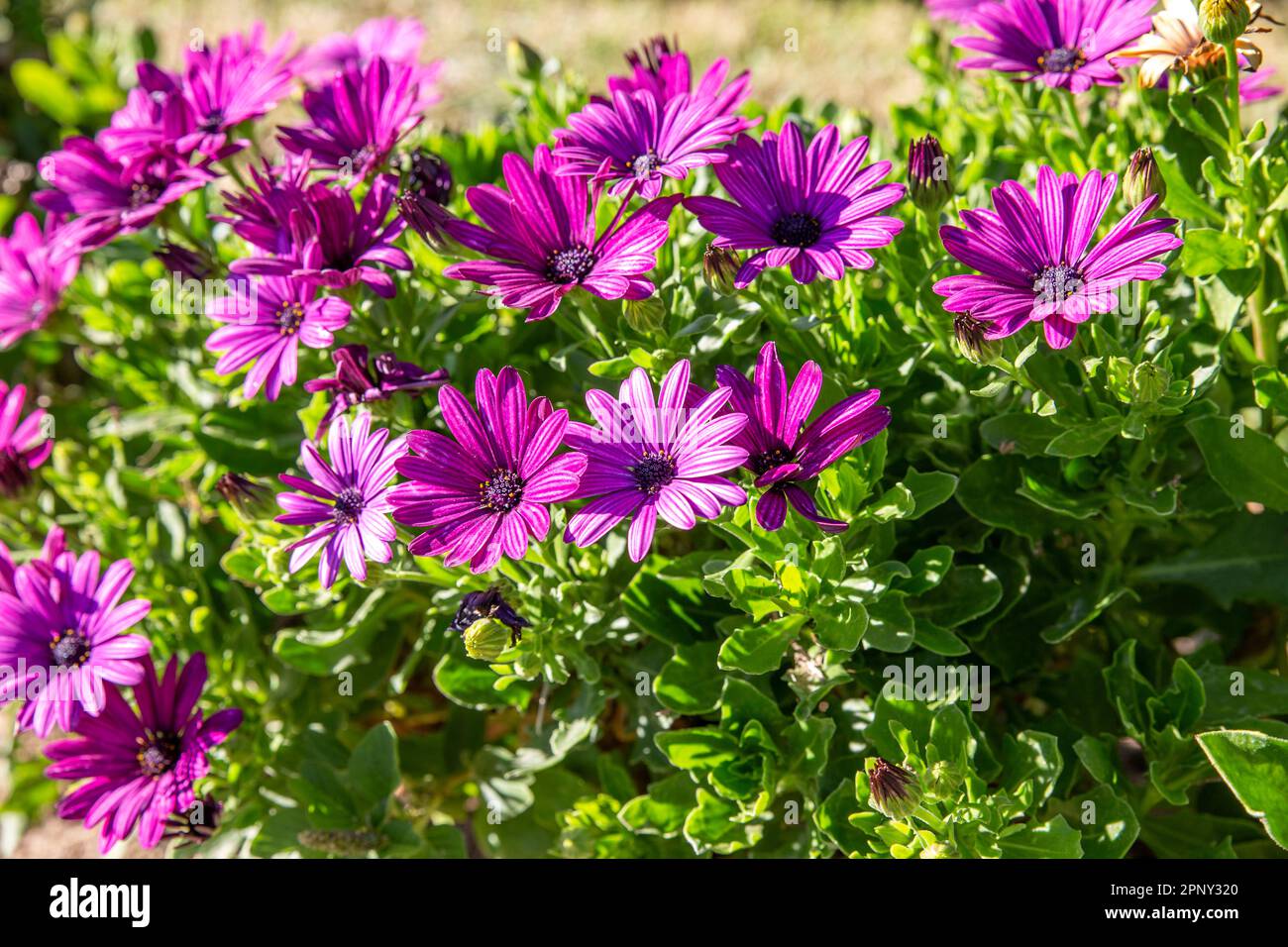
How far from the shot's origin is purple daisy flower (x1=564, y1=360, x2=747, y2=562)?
1.38 meters

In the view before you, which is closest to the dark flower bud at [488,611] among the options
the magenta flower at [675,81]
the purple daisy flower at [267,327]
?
the purple daisy flower at [267,327]

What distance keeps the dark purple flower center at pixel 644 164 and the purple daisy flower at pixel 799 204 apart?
0.08 meters

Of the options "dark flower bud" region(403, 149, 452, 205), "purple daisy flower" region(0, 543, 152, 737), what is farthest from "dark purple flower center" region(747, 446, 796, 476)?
"purple daisy flower" region(0, 543, 152, 737)

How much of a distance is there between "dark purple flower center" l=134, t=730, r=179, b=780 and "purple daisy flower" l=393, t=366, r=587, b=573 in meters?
0.64

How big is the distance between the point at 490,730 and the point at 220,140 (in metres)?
1.15

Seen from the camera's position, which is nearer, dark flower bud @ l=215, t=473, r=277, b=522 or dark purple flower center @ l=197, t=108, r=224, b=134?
dark flower bud @ l=215, t=473, r=277, b=522

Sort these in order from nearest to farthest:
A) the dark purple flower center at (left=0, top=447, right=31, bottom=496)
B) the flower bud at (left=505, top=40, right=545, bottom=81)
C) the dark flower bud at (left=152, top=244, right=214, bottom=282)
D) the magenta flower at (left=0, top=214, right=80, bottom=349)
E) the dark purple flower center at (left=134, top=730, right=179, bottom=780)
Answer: the dark purple flower center at (left=134, top=730, right=179, bottom=780) < the dark flower bud at (left=152, top=244, right=214, bottom=282) < the dark purple flower center at (left=0, top=447, right=31, bottom=496) < the magenta flower at (left=0, top=214, right=80, bottom=349) < the flower bud at (left=505, top=40, right=545, bottom=81)

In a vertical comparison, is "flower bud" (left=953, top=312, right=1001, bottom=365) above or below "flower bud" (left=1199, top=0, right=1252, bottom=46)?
below

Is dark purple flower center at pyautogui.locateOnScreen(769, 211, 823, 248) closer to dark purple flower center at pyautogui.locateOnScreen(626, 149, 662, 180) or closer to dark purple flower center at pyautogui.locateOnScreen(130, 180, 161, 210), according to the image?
dark purple flower center at pyautogui.locateOnScreen(626, 149, 662, 180)

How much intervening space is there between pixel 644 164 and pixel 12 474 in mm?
1229

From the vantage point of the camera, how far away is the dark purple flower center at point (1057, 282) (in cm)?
149

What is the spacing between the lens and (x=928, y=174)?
169 cm

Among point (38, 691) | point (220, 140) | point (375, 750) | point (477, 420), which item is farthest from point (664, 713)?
point (220, 140)

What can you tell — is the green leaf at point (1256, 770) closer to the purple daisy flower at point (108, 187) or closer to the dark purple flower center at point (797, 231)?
the dark purple flower center at point (797, 231)
